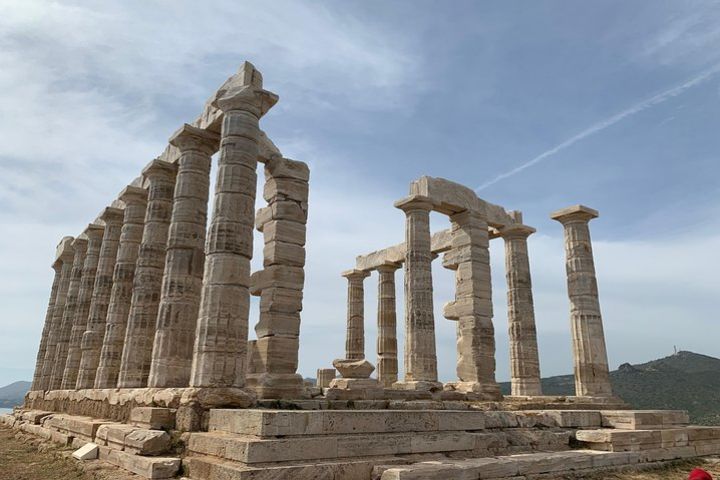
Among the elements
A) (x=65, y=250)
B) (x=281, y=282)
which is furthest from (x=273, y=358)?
(x=65, y=250)

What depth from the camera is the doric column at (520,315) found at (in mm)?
23828

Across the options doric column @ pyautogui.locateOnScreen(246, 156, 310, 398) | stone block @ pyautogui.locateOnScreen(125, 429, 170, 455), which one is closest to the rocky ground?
stone block @ pyautogui.locateOnScreen(125, 429, 170, 455)

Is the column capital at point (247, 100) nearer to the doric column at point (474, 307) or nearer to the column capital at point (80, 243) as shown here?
the doric column at point (474, 307)

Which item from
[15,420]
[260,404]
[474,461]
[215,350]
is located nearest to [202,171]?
[215,350]

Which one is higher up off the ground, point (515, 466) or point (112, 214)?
point (112, 214)

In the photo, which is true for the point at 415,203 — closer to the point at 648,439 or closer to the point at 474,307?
the point at 474,307

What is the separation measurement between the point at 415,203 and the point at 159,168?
10.4 metres

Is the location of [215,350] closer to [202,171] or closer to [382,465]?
[382,465]

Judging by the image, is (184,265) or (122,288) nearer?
(184,265)

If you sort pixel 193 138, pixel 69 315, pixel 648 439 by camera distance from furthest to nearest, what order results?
pixel 69 315 < pixel 193 138 < pixel 648 439

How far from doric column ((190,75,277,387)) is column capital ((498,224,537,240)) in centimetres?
1469

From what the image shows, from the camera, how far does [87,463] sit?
1142 cm

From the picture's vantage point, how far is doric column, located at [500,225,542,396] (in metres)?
23.8

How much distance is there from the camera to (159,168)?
1861 centimetres
